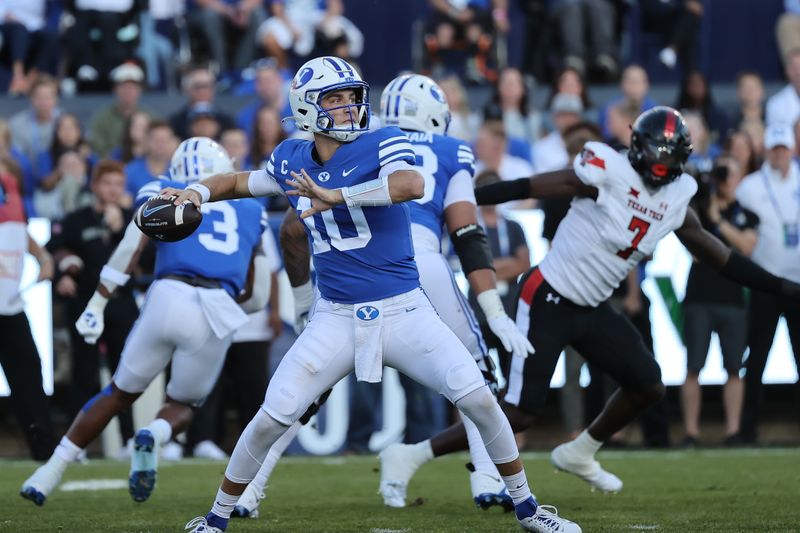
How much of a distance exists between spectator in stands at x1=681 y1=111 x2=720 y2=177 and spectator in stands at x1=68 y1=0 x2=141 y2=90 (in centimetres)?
508

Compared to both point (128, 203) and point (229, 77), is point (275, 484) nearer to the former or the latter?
point (128, 203)

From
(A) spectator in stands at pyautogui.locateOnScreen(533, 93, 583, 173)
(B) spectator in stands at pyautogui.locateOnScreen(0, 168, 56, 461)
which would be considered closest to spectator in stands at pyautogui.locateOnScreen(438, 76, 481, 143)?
(A) spectator in stands at pyautogui.locateOnScreen(533, 93, 583, 173)

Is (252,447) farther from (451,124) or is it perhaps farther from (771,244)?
(771,244)

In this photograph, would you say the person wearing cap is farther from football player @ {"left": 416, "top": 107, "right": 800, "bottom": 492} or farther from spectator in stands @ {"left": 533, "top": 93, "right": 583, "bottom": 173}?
football player @ {"left": 416, "top": 107, "right": 800, "bottom": 492}

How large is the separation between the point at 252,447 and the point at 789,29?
33.5ft

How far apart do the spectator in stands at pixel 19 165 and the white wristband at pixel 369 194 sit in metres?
5.46

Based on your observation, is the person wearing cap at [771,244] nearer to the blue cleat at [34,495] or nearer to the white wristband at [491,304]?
the white wristband at [491,304]

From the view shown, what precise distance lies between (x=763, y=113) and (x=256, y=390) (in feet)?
18.3

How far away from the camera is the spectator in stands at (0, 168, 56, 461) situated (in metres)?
8.59

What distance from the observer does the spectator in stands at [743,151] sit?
11.4m

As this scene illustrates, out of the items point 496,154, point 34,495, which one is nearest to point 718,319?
point 496,154

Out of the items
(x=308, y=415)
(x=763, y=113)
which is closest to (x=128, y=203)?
(x=308, y=415)

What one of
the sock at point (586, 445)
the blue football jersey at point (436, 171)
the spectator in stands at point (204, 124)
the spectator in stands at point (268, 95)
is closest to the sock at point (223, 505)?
the blue football jersey at point (436, 171)

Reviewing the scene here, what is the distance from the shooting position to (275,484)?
840 cm
